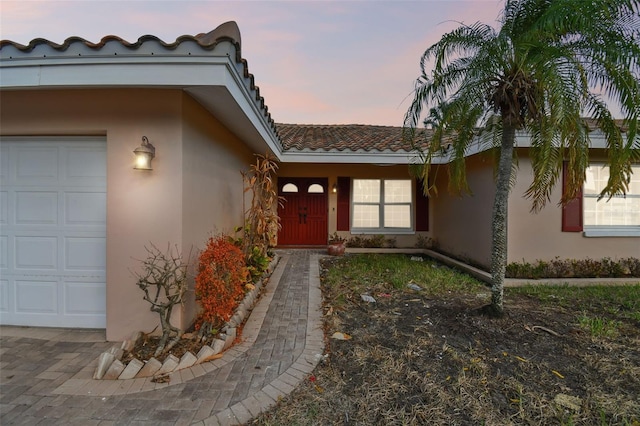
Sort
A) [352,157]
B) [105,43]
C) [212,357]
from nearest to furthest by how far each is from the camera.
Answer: [105,43] < [212,357] < [352,157]

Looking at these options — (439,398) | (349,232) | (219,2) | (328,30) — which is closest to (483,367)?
(439,398)

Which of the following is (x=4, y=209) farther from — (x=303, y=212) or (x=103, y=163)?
(x=303, y=212)

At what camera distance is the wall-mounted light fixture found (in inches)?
114

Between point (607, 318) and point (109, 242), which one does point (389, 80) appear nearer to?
point (607, 318)

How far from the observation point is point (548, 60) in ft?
9.45

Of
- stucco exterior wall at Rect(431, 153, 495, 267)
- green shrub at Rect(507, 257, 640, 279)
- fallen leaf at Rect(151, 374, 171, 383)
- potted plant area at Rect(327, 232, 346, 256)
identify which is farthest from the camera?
potted plant area at Rect(327, 232, 346, 256)

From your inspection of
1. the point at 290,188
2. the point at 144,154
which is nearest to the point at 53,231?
the point at 144,154

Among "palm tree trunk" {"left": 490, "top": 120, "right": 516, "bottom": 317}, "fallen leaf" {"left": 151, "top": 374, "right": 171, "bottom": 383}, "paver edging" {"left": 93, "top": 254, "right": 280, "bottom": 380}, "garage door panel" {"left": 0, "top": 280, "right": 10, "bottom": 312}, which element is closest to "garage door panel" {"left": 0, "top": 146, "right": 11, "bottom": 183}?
"garage door panel" {"left": 0, "top": 280, "right": 10, "bottom": 312}

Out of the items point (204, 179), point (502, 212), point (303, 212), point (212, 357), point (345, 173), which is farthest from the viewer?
point (303, 212)

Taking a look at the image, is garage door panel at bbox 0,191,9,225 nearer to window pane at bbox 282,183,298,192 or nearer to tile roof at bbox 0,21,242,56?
tile roof at bbox 0,21,242,56

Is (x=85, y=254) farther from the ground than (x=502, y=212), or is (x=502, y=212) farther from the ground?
(x=502, y=212)

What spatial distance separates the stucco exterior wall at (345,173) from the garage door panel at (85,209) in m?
6.32

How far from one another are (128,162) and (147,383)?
2335 mm

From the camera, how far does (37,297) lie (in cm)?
337
